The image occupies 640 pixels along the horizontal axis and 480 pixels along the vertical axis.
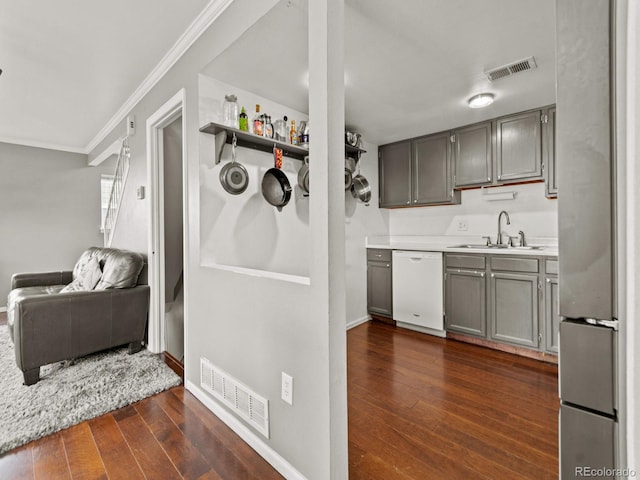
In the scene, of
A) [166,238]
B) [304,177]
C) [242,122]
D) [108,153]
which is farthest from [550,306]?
[108,153]

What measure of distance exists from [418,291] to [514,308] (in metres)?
0.90

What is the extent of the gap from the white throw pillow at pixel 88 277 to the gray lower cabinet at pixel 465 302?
3.43m

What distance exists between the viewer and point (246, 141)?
7.78 ft

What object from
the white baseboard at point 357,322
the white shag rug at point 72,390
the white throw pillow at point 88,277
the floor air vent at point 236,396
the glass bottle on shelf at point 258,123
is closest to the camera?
the floor air vent at point 236,396

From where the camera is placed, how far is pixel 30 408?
187 centimetres

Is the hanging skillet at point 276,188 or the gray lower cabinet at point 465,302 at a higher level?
the hanging skillet at point 276,188

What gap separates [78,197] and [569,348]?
6.27 meters

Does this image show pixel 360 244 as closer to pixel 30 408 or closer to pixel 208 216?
pixel 208 216

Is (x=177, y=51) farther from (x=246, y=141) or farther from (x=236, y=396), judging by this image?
(x=236, y=396)

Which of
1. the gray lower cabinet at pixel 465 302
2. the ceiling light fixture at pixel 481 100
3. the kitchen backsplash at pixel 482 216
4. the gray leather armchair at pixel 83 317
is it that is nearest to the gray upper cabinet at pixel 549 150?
the kitchen backsplash at pixel 482 216

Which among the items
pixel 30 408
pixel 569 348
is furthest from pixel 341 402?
pixel 30 408

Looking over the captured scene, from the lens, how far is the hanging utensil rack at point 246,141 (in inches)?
79.9

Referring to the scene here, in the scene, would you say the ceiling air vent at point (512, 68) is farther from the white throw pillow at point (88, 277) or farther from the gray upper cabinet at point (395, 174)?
the white throw pillow at point (88, 277)

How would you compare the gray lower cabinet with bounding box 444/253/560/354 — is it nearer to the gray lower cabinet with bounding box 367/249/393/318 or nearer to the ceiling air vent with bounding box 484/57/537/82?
the gray lower cabinet with bounding box 367/249/393/318
